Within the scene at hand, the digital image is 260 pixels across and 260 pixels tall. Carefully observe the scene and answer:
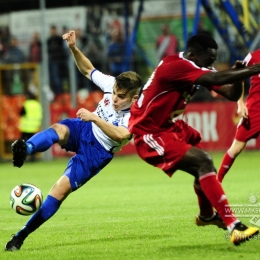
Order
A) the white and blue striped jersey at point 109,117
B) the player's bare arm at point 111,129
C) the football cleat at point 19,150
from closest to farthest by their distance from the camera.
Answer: the football cleat at point 19,150, the player's bare arm at point 111,129, the white and blue striped jersey at point 109,117

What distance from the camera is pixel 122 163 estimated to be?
2144cm

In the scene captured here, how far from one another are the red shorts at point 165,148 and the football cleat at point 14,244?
1547mm

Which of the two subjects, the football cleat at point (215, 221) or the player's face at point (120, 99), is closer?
the football cleat at point (215, 221)

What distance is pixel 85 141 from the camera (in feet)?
28.5

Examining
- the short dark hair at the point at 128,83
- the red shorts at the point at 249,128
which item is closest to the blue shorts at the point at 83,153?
the short dark hair at the point at 128,83

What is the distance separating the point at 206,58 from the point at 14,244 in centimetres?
266

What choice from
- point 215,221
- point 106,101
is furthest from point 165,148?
point 106,101

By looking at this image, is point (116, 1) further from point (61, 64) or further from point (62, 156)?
point (62, 156)

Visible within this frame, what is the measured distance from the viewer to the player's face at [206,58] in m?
7.39

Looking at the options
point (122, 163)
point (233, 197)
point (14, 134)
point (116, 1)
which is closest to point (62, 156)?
point (14, 134)

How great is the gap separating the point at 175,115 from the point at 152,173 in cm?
1042

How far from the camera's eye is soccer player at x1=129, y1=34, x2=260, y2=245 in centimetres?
721

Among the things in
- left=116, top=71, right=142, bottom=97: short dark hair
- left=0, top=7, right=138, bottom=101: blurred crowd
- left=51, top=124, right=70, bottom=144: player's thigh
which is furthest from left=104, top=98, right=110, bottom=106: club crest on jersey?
left=0, top=7, right=138, bottom=101: blurred crowd

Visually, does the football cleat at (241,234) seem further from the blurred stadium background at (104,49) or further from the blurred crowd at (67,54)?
the blurred crowd at (67,54)
